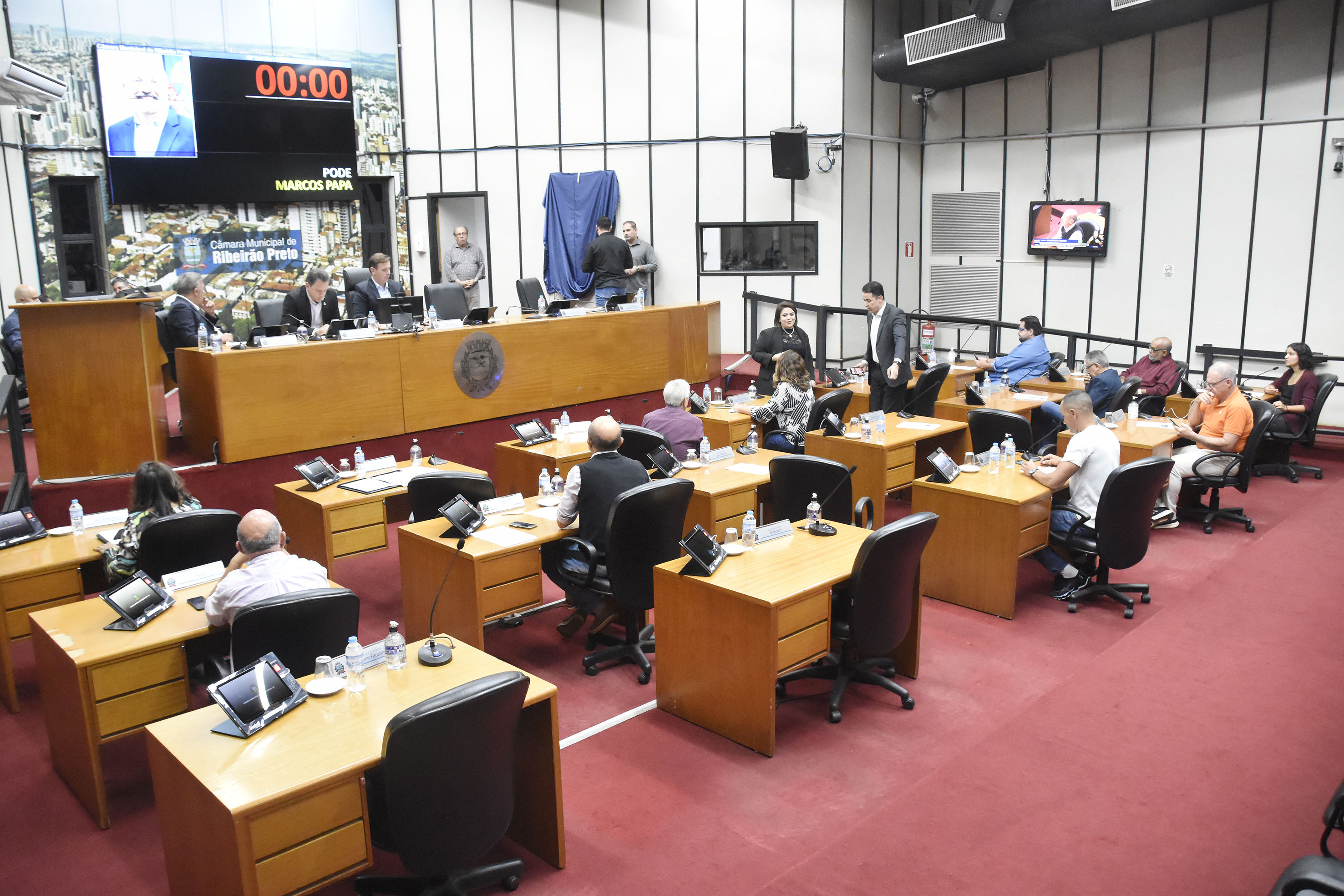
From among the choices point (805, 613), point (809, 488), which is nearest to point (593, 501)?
point (805, 613)

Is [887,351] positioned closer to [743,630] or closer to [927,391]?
[927,391]

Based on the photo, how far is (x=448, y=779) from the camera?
2932 mm

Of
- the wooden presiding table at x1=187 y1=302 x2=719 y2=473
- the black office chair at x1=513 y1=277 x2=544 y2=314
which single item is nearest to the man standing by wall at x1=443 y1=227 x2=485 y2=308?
the black office chair at x1=513 y1=277 x2=544 y2=314

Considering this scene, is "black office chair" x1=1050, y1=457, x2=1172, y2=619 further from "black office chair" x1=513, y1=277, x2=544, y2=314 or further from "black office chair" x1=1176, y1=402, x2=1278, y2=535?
"black office chair" x1=513, y1=277, x2=544, y2=314

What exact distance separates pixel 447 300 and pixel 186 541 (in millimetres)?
6355

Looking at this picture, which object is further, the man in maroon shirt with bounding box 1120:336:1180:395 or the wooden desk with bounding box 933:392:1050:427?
the man in maroon shirt with bounding box 1120:336:1180:395

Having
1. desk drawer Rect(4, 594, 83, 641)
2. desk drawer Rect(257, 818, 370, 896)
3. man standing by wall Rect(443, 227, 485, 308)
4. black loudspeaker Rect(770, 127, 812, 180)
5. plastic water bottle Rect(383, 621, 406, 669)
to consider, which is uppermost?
black loudspeaker Rect(770, 127, 812, 180)

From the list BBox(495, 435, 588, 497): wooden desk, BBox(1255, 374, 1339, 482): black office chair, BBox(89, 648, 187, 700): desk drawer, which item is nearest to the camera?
BBox(89, 648, 187, 700): desk drawer

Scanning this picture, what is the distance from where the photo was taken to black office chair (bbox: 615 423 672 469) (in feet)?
21.2

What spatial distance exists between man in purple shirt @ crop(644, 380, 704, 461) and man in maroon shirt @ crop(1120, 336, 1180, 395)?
16.4ft

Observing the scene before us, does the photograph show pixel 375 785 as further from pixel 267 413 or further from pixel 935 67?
pixel 935 67

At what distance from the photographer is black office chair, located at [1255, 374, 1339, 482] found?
8641 mm

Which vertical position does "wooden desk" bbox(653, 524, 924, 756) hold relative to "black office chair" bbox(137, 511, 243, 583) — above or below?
below

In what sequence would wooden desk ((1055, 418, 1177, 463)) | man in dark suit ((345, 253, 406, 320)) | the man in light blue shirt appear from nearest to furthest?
wooden desk ((1055, 418, 1177, 463)) → man in dark suit ((345, 253, 406, 320)) → the man in light blue shirt
